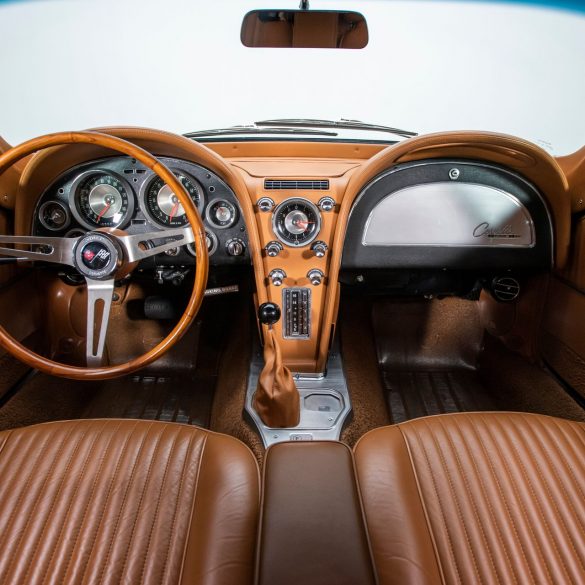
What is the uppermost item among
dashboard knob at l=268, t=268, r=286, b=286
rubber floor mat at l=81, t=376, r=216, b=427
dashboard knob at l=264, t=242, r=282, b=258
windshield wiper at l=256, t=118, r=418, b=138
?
windshield wiper at l=256, t=118, r=418, b=138

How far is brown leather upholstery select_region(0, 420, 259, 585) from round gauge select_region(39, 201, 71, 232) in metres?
0.87

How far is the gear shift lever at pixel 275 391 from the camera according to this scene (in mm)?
1516

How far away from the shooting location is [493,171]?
1.69 m

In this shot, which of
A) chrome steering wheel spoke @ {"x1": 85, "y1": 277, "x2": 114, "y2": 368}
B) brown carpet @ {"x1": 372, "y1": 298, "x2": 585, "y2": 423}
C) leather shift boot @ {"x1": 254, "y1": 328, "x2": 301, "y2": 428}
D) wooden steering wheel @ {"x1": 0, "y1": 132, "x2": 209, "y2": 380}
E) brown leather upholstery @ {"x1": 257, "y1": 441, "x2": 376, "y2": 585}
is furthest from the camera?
brown carpet @ {"x1": 372, "y1": 298, "x2": 585, "y2": 423}

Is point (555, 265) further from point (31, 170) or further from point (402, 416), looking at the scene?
point (31, 170)

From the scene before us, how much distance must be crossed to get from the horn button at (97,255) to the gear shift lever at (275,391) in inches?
22.8

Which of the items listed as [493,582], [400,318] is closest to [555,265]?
[400,318]

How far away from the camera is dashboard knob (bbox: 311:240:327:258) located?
1716 mm

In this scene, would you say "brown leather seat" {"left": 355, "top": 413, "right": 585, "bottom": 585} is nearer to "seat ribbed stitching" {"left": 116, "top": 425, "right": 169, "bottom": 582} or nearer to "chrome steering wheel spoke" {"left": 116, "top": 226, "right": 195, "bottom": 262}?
"seat ribbed stitching" {"left": 116, "top": 425, "right": 169, "bottom": 582}

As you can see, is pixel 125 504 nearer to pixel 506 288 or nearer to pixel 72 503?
pixel 72 503

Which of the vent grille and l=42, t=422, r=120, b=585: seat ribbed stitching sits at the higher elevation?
the vent grille

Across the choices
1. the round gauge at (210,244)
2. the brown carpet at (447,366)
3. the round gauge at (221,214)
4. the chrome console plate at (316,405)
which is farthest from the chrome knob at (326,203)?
the brown carpet at (447,366)

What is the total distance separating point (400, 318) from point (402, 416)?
646mm

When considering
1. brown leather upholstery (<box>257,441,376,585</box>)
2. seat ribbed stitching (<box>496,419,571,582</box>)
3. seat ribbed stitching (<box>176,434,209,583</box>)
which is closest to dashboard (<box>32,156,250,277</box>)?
seat ribbed stitching (<box>176,434,209,583</box>)
